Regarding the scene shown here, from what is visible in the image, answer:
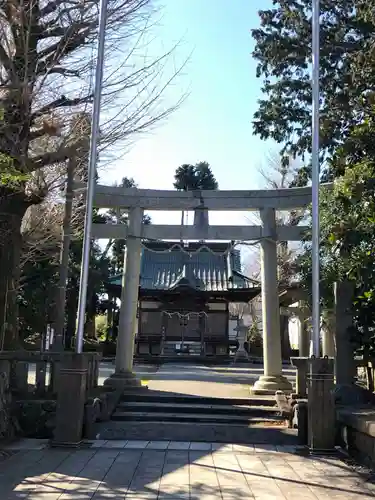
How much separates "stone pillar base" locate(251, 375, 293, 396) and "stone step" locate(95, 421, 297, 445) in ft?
9.27

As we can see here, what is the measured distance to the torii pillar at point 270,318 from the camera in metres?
12.0

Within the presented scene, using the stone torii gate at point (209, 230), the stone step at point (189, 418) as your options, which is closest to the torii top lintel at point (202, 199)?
the stone torii gate at point (209, 230)

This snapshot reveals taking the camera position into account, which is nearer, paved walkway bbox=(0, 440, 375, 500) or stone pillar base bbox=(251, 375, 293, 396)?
paved walkway bbox=(0, 440, 375, 500)

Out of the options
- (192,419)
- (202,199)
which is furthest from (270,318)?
(192,419)

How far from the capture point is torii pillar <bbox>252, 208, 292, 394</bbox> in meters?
12.0

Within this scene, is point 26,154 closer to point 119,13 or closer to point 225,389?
point 119,13

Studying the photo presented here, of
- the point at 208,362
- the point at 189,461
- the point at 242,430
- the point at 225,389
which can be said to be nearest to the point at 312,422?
the point at 242,430

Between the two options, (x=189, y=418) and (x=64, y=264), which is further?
(x=64, y=264)

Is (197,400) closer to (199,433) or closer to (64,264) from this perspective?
(199,433)

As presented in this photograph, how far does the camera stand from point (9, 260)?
9.82m

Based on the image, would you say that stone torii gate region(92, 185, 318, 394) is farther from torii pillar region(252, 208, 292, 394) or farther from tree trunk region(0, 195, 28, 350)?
tree trunk region(0, 195, 28, 350)

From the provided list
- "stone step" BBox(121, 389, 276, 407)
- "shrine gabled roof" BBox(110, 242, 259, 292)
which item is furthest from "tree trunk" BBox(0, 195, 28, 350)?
"shrine gabled roof" BBox(110, 242, 259, 292)

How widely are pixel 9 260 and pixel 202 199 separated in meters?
4.94

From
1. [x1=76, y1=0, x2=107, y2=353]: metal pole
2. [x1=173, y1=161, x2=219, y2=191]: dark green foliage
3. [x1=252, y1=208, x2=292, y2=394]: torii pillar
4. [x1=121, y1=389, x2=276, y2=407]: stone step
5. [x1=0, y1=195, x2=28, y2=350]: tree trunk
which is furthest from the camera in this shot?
[x1=173, y1=161, x2=219, y2=191]: dark green foliage
